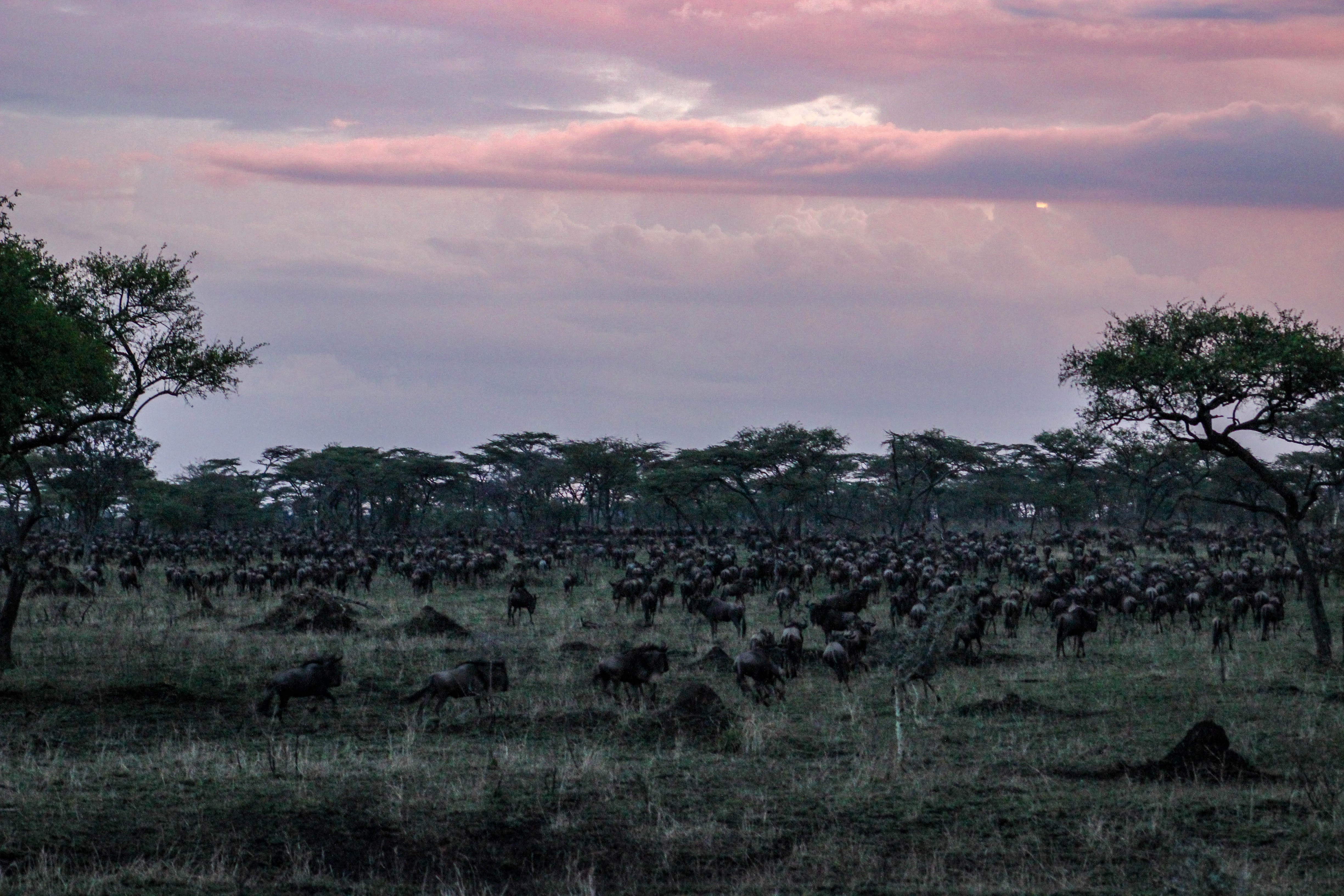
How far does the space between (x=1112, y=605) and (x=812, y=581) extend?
1141 centimetres

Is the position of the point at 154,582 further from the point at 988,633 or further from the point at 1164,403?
the point at 1164,403

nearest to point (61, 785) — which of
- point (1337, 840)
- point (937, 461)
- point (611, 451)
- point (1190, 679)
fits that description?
point (1337, 840)

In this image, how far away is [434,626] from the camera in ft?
84.5

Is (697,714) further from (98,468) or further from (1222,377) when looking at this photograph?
(98,468)

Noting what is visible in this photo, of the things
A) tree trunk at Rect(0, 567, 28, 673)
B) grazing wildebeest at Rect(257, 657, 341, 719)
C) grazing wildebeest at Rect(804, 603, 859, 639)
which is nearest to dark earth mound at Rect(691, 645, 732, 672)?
grazing wildebeest at Rect(804, 603, 859, 639)

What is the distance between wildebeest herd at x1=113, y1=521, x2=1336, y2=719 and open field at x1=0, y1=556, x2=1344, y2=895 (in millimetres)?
632

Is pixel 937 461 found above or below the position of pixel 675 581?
above

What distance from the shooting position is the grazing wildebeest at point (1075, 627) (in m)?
22.8

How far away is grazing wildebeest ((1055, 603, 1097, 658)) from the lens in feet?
74.9

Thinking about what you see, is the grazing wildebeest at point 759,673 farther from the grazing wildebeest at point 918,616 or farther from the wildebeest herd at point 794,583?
the grazing wildebeest at point 918,616

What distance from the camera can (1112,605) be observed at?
30094mm

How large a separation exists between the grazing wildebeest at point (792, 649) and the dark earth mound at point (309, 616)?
10543 millimetres

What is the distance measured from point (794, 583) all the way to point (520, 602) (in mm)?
12491

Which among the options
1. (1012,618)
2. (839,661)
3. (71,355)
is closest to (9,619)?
(71,355)
